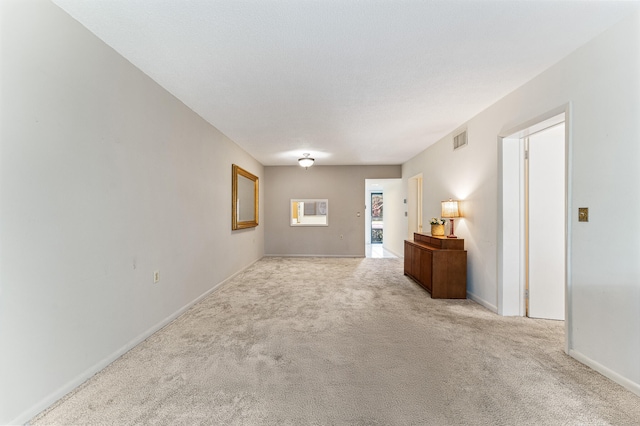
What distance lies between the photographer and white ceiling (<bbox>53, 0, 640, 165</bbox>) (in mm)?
1761

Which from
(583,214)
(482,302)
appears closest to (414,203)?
(482,302)

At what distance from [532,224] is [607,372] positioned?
62.4 inches

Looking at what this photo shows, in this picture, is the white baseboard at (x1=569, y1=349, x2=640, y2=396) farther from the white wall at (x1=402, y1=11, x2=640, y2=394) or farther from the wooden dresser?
the wooden dresser

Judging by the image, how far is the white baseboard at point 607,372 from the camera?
1790 millimetres

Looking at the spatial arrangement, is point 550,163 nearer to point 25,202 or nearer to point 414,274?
point 414,274

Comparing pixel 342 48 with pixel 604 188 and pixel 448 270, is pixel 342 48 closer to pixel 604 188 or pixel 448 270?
pixel 604 188

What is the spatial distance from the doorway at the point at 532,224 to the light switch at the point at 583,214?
3.15 feet

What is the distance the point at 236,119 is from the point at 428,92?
2554mm

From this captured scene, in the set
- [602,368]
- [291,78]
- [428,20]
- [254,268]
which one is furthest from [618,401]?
[254,268]

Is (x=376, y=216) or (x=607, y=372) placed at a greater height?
(x=376, y=216)

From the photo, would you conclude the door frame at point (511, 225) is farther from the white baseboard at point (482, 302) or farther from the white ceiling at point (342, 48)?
the white ceiling at point (342, 48)

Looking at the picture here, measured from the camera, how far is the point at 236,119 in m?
3.84

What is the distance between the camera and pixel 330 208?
24.8 feet

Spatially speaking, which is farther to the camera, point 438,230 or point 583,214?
point 438,230
